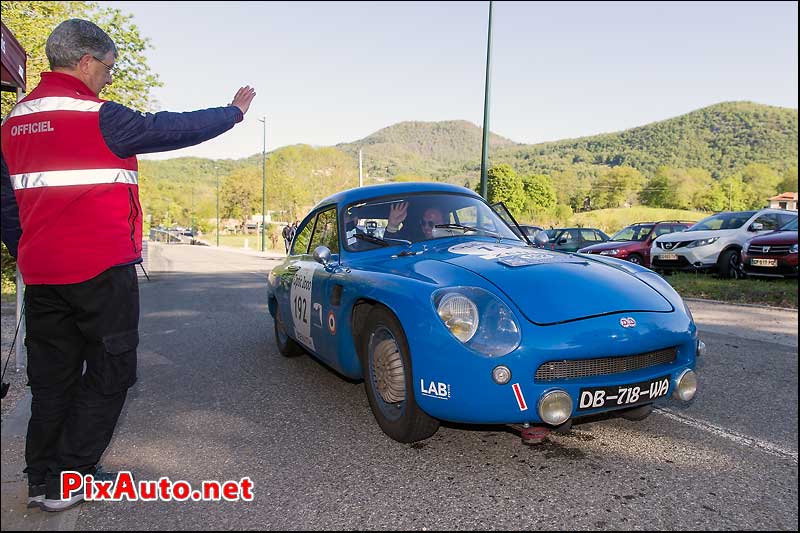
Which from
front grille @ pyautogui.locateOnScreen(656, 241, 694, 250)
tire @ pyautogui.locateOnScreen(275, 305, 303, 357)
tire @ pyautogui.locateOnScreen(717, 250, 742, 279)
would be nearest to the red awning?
tire @ pyautogui.locateOnScreen(275, 305, 303, 357)

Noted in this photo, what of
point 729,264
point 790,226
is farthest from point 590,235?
point 790,226

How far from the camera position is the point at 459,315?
291 centimetres

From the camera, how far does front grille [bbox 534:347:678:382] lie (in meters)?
2.79

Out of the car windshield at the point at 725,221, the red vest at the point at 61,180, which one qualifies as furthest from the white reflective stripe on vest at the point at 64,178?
the car windshield at the point at 725,221

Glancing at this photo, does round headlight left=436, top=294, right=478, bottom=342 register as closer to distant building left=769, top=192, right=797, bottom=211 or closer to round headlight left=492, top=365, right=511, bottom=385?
round headlight left=492, top=365, right=511, bottom=385

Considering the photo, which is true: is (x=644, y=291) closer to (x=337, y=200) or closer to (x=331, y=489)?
(x=331, y=489)

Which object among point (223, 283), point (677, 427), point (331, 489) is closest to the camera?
point (331, 489)

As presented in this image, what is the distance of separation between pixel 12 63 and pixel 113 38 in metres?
5.47

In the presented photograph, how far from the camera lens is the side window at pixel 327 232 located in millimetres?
4457

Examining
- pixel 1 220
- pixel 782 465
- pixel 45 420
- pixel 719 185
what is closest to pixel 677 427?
pixel 782 465

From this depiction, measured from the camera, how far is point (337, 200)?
15.3 ft

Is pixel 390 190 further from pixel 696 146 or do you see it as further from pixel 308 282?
pixel 696 146

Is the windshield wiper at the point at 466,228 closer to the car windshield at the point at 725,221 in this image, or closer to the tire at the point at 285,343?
the tire at the point at 285,343

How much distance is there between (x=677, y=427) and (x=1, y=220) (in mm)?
3756
